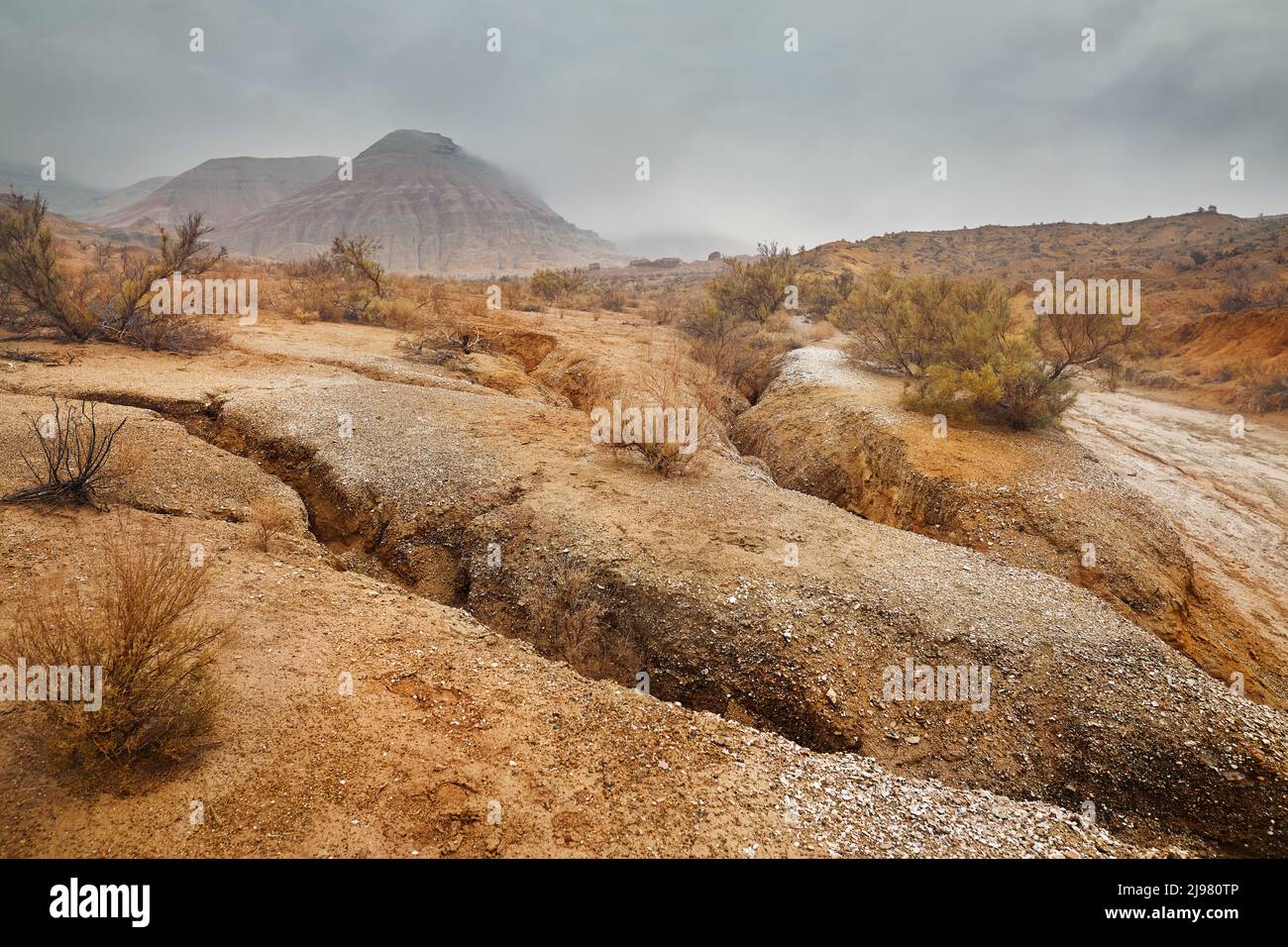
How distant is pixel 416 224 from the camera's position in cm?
7981

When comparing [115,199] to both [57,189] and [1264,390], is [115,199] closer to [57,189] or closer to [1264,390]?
[57,189]

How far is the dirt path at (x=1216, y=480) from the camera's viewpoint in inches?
267

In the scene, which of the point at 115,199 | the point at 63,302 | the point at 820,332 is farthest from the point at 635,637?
the point at 115,199

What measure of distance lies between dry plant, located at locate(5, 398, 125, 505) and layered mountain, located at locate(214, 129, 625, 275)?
2641 inches

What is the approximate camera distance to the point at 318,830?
2.30m

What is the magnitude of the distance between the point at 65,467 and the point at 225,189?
13537 centimetres

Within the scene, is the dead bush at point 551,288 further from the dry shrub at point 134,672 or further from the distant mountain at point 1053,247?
the dry shrub at point 134,672

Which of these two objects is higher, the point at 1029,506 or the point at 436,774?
the point at 1029,506

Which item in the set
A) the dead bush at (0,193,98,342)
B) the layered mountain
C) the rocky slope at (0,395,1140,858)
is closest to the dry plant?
the rocky slope at (0,395,1140,858)

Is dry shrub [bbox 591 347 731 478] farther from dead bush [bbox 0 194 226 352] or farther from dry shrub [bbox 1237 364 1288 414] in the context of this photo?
dry shrub [bbox 1237 364 1288 414]

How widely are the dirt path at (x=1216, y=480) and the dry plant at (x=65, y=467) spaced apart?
11.6 meters

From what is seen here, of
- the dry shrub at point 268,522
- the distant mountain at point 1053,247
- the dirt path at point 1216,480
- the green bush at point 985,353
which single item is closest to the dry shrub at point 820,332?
the green bush at point 985,353
